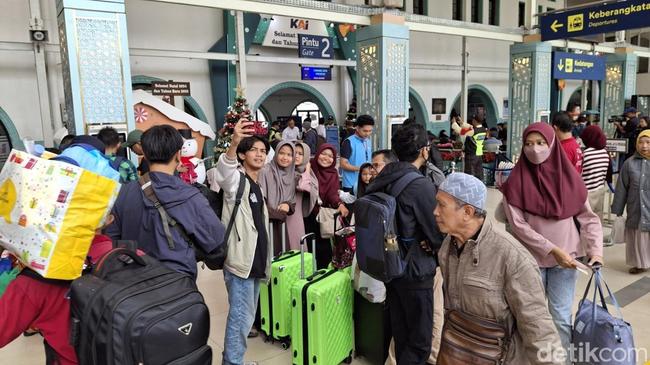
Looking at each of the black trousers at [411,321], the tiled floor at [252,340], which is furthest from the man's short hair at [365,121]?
the black trousers at [411,321]

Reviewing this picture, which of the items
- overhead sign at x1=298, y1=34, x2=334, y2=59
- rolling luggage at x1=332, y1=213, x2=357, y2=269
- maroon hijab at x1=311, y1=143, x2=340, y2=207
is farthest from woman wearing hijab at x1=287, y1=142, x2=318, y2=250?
overhead sign at x1=298, y1=34, x2=334, y2=59

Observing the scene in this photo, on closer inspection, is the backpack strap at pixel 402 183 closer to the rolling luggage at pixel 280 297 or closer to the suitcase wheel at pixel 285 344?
the rolling luggage at pixel 280 297

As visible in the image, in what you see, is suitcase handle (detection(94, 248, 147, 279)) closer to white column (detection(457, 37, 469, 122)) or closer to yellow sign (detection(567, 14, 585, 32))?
yellow sign (detection(567, 14, 585, 32))

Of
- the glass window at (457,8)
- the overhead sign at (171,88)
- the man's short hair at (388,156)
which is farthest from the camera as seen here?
the glass window at (457,8)

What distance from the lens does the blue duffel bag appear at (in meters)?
1.85

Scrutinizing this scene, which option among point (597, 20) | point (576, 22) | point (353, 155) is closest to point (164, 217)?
point (353, 155)

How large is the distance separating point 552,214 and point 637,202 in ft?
9.12

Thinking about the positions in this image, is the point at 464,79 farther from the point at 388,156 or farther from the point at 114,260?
the point at 114,260

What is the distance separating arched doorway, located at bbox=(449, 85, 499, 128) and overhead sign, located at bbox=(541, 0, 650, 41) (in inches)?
320

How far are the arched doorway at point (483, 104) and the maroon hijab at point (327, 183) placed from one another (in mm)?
13607

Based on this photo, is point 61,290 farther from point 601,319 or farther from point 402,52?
point 402,52

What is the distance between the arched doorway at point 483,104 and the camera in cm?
1717

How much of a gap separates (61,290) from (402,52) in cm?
681

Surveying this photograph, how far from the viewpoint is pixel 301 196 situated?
3.72 metres
